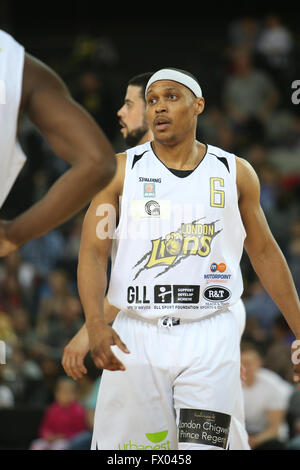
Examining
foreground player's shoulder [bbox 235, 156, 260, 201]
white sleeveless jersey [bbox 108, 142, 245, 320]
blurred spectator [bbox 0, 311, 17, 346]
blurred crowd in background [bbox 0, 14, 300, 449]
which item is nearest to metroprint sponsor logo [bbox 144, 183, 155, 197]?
white sleeveless jersey [bbox 108, 142, 245, 320]

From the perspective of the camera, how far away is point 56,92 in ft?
9.96

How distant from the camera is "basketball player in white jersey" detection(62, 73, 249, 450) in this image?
4855 mm

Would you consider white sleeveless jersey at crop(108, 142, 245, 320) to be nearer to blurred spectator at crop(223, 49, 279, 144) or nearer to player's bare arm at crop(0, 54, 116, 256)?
player's bare arm at crop(0, 54, 116, 256)

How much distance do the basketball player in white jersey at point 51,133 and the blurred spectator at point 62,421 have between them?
248 inches

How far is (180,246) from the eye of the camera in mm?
4832

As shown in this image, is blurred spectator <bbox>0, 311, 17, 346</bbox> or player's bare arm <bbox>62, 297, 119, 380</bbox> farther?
blurred spectator <bbox>0, 311, 17, 346</bbox>

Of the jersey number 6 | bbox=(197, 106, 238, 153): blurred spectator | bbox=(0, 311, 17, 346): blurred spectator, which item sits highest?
bbox=(197, 106, 238, 153): blurred spectator

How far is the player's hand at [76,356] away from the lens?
4.80m

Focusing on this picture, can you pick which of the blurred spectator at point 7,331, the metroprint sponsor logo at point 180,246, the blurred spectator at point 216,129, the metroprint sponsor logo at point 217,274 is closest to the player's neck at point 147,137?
the metroprint sponsor logo at point 180,246

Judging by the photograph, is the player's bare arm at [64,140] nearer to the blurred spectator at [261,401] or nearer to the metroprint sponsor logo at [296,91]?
the blurred spectator at [261,401]

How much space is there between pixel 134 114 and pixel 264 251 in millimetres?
1288

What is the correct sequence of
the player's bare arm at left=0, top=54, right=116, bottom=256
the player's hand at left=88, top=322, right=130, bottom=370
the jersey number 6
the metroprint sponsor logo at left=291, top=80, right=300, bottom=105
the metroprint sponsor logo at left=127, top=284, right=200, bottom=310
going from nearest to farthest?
the player's bare arm at left=0, top=54, right=116, bottom=256 → the player's hand at left=88, top=322, right=130, bottom=370 → the metroprint sponsor logo at left=127, top=284, right=200, bottom=310 → the jersey number 6 → the metroprint sponsor logo at left=291, top=80, right=300, bottom=105

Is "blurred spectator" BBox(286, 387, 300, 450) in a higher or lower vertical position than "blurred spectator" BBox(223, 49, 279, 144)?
lower

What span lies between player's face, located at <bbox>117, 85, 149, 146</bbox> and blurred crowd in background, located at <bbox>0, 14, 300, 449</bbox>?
362 cm
